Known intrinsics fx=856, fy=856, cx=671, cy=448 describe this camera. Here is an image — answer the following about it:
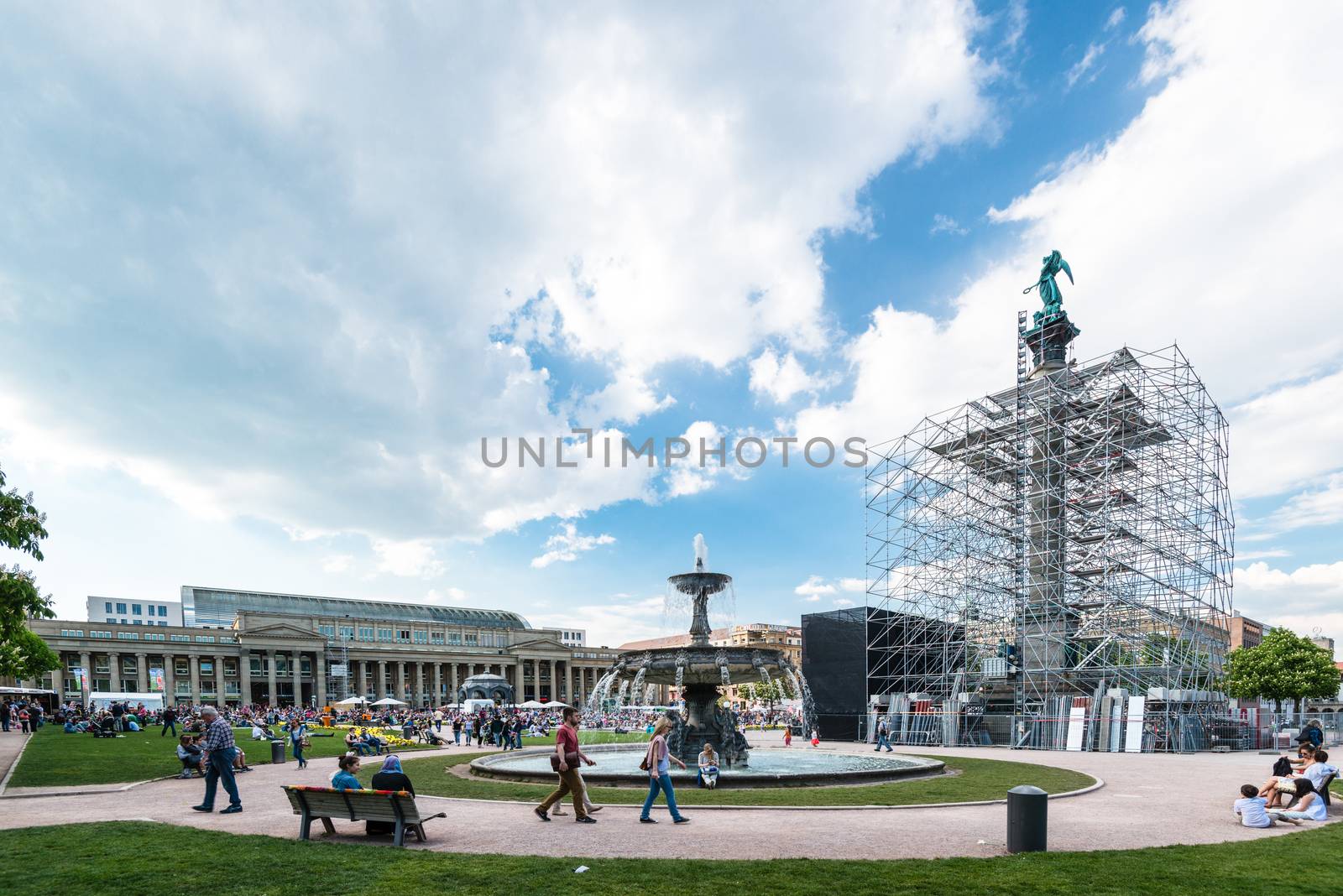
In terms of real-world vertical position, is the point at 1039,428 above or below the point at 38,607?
above

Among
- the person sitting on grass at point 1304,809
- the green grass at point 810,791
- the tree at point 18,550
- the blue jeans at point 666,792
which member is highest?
the tree at point 18,550

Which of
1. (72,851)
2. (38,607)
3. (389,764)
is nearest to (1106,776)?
(389,764)

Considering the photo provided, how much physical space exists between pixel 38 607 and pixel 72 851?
1141cm

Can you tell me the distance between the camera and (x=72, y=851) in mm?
10344

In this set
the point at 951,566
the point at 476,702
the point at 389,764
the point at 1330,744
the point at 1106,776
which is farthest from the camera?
the point at 476,702

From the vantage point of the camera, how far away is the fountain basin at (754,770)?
18109 mm

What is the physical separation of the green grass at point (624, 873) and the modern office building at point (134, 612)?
404 ft

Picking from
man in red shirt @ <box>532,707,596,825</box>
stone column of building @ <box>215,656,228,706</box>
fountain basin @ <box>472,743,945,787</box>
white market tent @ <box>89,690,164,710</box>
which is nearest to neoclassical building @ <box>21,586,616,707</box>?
stone column of building @ <box>215,656,228,706</box>

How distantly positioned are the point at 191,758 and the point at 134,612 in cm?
11915

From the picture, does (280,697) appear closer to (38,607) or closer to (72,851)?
(38,607)

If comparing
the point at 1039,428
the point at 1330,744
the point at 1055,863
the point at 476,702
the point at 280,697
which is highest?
the point at 1039,428

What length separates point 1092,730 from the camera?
34.4m

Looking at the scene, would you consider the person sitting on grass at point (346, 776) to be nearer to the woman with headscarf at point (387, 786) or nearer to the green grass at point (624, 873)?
the woman with headscarf at point (387, 786)

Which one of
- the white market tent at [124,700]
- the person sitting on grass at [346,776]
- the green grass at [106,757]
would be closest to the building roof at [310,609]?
the white market tent at [124,700]
